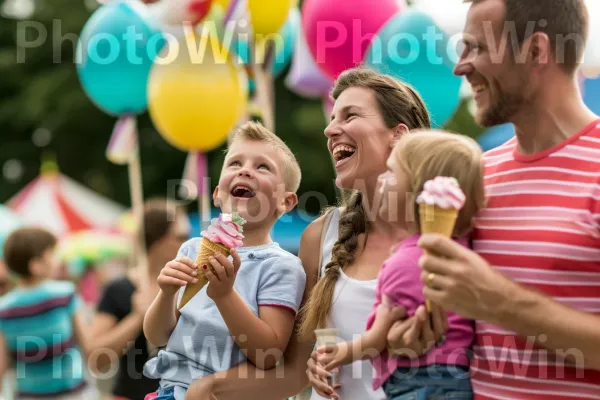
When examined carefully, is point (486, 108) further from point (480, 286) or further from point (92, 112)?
point (92, 112)

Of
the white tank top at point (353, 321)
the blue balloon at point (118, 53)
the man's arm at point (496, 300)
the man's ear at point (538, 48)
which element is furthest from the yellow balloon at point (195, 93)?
the man's arm at point (496, 300)

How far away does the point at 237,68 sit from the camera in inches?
259

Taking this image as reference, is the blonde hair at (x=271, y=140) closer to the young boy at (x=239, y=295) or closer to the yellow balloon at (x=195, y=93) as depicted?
the young boy at (x=239, y=295)

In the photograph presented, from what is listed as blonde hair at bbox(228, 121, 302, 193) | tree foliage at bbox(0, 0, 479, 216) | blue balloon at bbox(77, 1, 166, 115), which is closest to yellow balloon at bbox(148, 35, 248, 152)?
blue balloon at bbox(77, 1, 166, 115)

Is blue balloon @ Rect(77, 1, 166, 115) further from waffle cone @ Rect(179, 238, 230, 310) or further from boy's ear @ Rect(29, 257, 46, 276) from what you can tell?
waffle cone @ Rect(179, 238, 230, 310)

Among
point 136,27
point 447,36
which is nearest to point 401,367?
point 447,36

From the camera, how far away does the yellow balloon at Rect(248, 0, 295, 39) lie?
21.2 ft

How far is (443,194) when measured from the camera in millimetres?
2004

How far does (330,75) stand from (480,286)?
13.8ft

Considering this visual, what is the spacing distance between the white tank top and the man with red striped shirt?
1.28ft

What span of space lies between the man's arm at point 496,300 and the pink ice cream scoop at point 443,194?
91 mm

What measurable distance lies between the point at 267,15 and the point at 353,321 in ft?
14.3

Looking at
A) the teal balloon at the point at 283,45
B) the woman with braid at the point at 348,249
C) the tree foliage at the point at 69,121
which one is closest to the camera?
the woman with braid at the point at 348,249

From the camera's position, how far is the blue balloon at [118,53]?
6.60 metres
